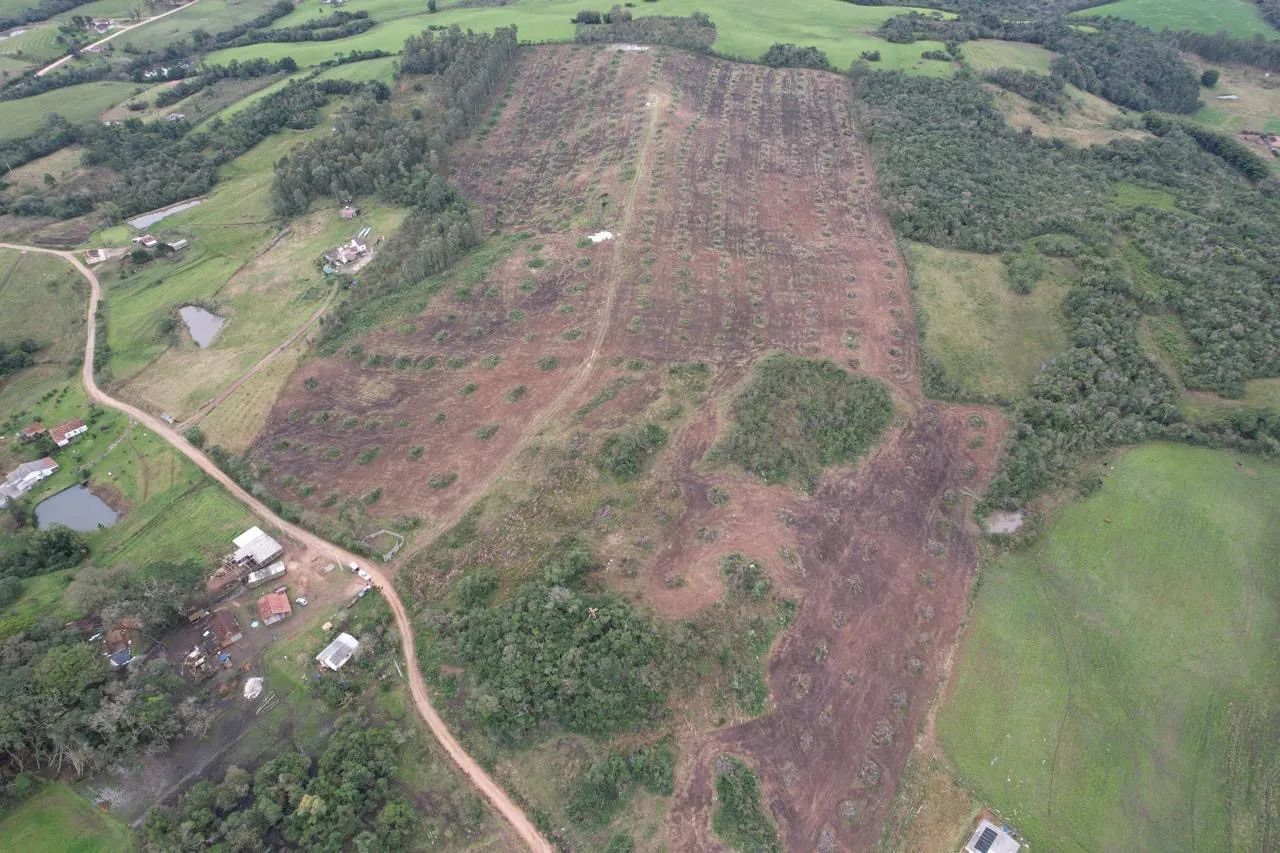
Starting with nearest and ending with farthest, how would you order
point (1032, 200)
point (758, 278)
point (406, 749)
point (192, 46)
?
1. point (406, 749)
2. point (758, 278)
3. point (1032, 200)
4. point (192, 46)

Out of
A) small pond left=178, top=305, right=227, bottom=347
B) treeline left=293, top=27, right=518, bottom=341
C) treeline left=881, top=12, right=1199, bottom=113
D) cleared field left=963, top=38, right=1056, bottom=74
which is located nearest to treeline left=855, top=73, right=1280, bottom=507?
cleared field left=963, top=38, right=1056, bottom=74

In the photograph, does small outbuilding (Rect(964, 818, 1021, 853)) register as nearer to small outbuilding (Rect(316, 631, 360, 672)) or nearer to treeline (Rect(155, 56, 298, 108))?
small outbuilding (Rect(316, 631, 360, 672))

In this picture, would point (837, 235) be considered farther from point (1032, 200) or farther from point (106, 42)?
point (106, 42)

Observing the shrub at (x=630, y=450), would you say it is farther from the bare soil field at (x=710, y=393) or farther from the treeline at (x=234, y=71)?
the treeline at (x=234, y=71)

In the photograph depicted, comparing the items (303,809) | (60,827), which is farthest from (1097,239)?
(60,827)

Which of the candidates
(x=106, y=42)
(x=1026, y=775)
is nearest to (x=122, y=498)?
(x=1026, y=775)
